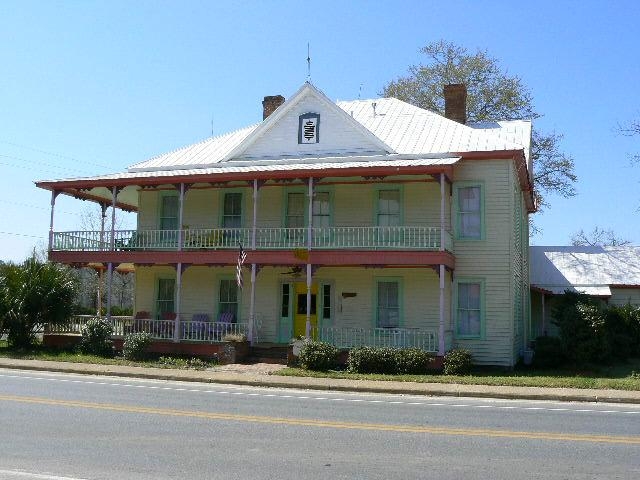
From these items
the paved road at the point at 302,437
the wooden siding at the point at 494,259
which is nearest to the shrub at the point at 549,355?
the wooden siding at the point at 494,259

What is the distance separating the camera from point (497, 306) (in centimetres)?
2281

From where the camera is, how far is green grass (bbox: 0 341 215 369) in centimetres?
2167

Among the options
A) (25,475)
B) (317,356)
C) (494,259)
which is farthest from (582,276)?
(25,475)

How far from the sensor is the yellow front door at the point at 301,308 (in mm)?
24875

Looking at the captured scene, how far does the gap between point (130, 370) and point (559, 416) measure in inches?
474

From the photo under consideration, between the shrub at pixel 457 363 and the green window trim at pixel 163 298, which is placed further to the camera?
the green window trim at pixel 163 298

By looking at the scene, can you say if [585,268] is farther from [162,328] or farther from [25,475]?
[25,475]

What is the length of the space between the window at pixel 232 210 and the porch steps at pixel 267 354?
4905 mm

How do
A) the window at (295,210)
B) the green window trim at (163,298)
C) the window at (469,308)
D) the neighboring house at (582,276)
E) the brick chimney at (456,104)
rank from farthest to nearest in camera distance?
1. the neighboring house at (582,276)
2. the brick chimney at (456,104)
3. the green window trim at (163,298)
4. the window at (295,210)
5. the window at (469,308)

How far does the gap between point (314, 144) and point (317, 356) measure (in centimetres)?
829

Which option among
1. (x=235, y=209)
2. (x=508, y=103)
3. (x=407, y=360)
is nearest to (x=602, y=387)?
(x=407, y=360)

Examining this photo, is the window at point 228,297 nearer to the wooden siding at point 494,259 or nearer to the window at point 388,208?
the window at point 388,208

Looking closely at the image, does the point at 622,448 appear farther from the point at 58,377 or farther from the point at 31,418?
the point at 58,377

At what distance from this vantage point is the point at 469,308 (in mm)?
23203
